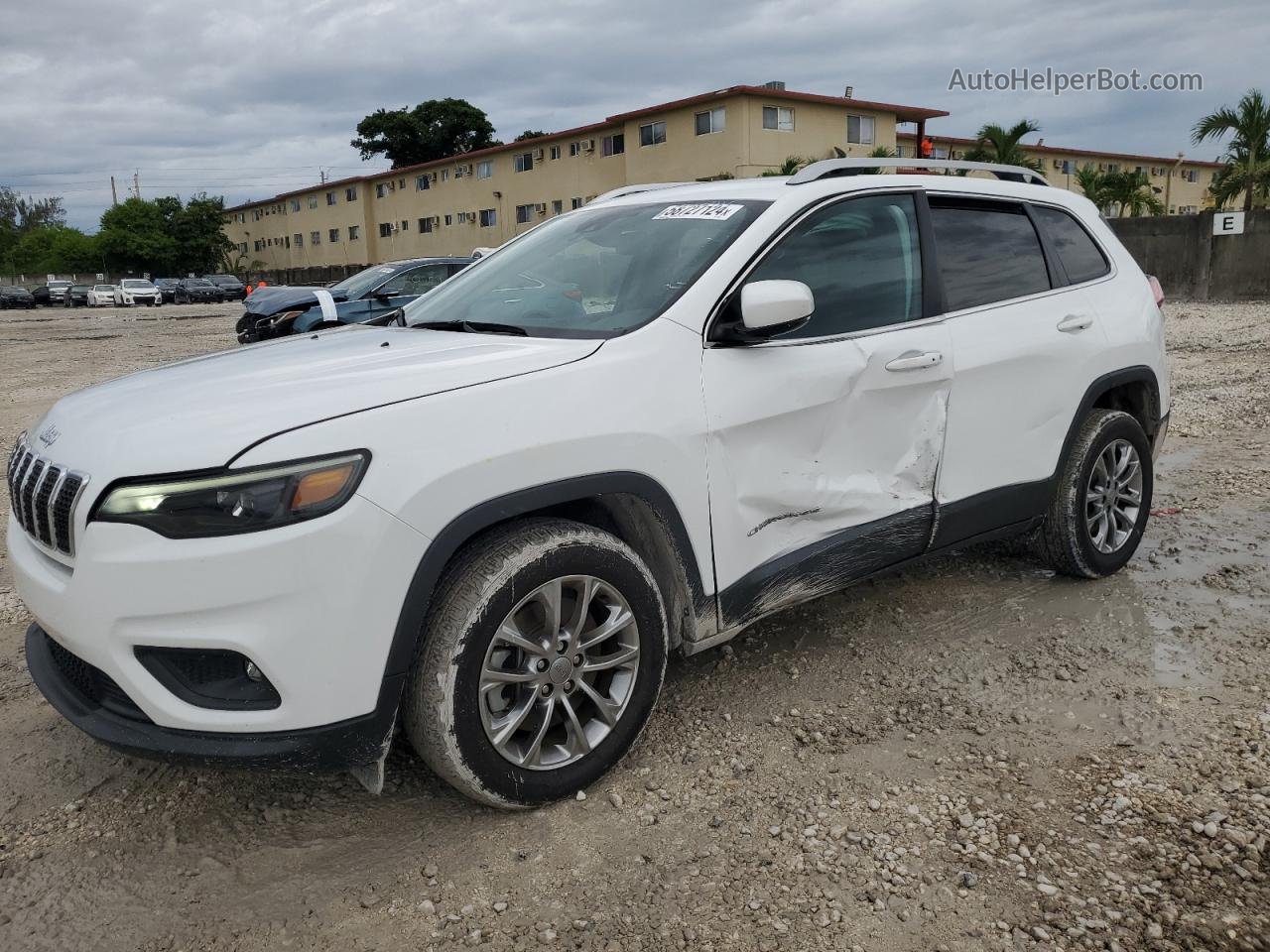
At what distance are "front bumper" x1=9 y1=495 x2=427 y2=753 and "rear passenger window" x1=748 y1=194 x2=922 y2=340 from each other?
5.17 ft

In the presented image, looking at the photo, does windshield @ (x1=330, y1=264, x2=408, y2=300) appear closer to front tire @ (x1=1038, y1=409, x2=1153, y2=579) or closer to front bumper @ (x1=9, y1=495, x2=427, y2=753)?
front tire @ (x1=1038, y1=409, x2=1153, y2=579)

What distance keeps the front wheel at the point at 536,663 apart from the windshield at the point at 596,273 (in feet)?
2.44

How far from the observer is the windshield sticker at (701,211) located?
135 inches

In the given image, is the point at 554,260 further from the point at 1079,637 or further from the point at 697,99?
the point at 697,99

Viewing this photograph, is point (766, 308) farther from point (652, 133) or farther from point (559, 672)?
point (652, 133)

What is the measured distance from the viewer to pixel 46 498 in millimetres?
2539

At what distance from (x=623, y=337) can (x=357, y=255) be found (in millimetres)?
63145

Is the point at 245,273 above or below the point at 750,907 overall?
above

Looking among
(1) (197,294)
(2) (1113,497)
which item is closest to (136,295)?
(1) (197,294)

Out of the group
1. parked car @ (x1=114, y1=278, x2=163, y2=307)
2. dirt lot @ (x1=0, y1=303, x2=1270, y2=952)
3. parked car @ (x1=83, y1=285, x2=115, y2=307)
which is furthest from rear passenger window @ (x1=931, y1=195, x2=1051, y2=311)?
parked car @ (x1=83, y1=285, x2=115, y2=307)

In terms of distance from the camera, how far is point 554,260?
372cm

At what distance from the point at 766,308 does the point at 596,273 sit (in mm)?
795

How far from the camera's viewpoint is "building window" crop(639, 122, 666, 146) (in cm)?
4016

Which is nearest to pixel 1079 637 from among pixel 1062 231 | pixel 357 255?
pixel 1062 231
